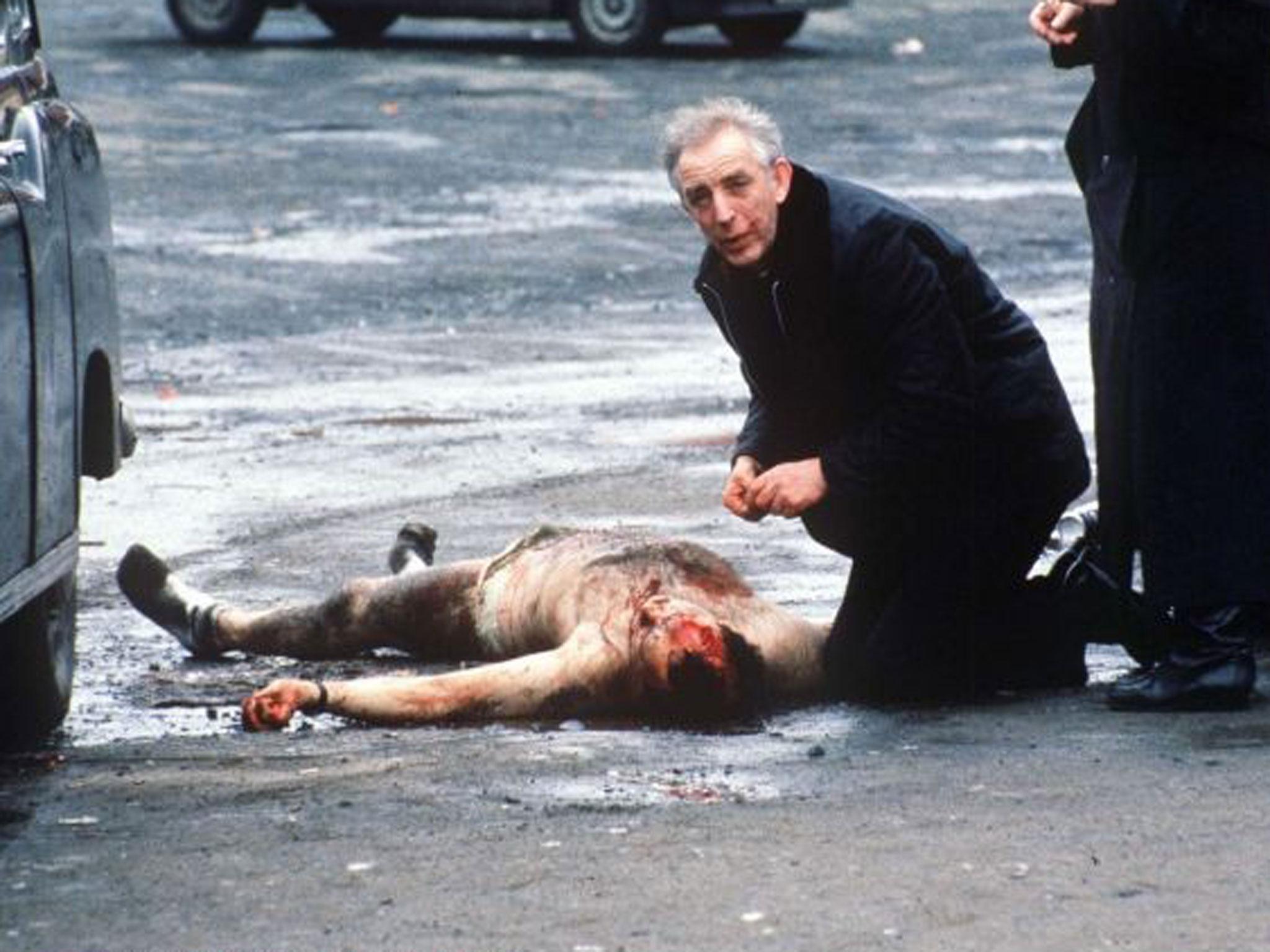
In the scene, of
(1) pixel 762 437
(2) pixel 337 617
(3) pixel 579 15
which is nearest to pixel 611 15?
(3) pixel 579 15

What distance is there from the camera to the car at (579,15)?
26188 mm

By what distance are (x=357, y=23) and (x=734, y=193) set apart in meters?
21.0

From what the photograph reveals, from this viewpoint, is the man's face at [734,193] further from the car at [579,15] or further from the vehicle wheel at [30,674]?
the car at [579,15]

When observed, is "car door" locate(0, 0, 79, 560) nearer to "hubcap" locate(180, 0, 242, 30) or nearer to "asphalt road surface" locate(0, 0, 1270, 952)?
"asphalt road surface" locate(0, 0, 1270, 952)

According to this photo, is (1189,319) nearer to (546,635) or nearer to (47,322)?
(546,635)

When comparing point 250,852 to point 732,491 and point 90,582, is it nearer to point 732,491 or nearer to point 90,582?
point 732,491

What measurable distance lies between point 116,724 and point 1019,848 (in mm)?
2355

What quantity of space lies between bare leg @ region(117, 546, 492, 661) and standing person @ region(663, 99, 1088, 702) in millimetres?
829

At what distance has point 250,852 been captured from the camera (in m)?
5.96

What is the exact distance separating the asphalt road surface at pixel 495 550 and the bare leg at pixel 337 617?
7 centimetres

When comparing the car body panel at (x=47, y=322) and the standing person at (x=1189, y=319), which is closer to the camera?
the car body panel at (x=47, y=322)

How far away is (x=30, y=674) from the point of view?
287 inches

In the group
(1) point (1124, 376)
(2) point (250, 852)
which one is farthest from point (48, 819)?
(1) point (1124, 376)

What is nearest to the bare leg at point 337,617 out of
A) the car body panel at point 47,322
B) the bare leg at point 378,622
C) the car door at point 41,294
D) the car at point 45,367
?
the bare leg at point 378,622
